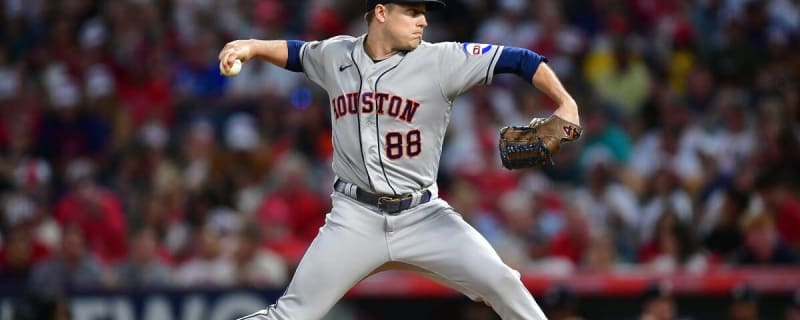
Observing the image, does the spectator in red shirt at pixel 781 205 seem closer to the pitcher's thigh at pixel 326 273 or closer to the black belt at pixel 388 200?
the black belt at pixel 388 200

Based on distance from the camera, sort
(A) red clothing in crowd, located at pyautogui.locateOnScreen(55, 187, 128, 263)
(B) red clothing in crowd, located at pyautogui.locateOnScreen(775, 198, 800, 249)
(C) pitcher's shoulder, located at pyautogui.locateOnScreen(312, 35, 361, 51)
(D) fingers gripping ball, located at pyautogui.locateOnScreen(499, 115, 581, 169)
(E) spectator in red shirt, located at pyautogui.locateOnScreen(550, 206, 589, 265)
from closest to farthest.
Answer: (D) fingers gripping ball, located at pyautogui.locateOnScreen(499, 115, 581, 169)
(C) pitcher's shoulder, located at pyautogui.locateOnScreen(312, 35, 361, 51)
(E) spectator in red shirt, located at pyautogui.locateOnScreen(550, 206, 589, 265)
(B) red clothing in crowd, located at pyautogui.locateOnScreen(775, 198, 800, 249)
(A) red clothing in crowd, located at pyautogui.locateOnScreen(55, 187, 128, 263)

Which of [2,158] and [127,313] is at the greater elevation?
[2,158]

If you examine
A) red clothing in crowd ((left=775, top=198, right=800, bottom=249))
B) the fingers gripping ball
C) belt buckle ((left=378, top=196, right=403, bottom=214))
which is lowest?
belt buckle ((left=378, top=196, right=403, bottom=214))

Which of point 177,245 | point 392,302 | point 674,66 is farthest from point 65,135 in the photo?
point 674,66

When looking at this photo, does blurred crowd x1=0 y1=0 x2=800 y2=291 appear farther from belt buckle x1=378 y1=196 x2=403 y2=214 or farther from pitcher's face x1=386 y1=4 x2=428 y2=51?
pitcher's face x1=386 y1=4 x2=428 y2=51

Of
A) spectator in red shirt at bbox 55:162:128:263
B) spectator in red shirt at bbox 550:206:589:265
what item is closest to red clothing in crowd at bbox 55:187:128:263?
spectator in red shirt at bbox 55:162:128:263

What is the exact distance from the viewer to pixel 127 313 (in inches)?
332

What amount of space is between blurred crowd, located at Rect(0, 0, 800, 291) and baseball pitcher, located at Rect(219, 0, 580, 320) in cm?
340

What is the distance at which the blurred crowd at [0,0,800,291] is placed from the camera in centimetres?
945

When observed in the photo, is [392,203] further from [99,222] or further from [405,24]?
[99,222]

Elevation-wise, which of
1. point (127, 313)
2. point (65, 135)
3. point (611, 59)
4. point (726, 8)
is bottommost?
A: point (127, 313)

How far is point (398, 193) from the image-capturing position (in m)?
5.30

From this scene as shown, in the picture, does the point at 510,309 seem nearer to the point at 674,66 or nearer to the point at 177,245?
the point at 177,245

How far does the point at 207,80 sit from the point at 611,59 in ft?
12.1
